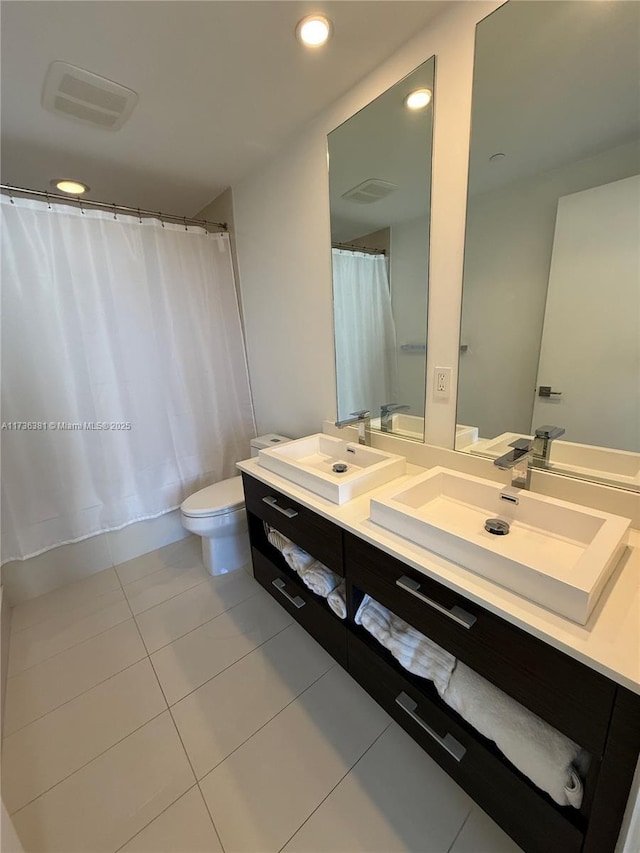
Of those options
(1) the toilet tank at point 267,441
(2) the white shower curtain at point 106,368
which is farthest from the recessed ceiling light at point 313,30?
(1) the toilet tank at point 267,441

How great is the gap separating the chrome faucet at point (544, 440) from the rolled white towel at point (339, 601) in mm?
885

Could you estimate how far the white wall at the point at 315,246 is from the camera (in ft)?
3.88

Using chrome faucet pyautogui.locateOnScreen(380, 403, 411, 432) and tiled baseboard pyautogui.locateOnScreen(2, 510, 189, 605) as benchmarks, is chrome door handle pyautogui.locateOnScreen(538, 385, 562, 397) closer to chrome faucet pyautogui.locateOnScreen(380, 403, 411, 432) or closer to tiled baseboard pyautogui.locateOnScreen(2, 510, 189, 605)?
chrome faucet pyautogui.locateOnScreen(380, 403, 411, 432)

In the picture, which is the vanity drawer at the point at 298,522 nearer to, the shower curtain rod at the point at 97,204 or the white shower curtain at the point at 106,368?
the white shower curtain at the point at 106,368

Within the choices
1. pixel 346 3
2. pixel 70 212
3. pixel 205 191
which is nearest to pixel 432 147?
pixel 346 3

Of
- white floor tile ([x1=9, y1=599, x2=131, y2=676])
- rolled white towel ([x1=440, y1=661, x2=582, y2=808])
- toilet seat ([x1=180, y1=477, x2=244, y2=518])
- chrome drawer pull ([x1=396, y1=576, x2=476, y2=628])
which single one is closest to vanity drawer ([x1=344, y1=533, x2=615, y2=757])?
chrome drawer pull ([x1=396, y1=576, x2=476, y2=628])

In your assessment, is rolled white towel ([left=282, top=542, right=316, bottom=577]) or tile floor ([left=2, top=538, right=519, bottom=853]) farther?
rolled white towel ([left=282, top=542, right=316, bottom=577])

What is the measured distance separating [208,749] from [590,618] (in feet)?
4.35

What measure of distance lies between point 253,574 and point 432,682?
126cm

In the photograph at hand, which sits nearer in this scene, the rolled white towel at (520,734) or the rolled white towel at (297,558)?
the rolled white towel at (520,734)

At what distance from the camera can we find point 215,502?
201cm

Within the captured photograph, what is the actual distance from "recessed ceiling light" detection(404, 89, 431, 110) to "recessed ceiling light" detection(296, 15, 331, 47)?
34 centimetres

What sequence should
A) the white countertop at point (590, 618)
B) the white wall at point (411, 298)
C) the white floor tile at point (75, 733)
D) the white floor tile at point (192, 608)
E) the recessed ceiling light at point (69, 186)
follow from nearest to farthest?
the white countertop at point (590, 618), the white floor tile at point (75, 733), the white wall at point (411, 298), the white floor tile at point (192, 608), the recessed ceiling light at point (69, 186)

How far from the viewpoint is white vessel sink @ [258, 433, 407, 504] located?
4.29 feet
